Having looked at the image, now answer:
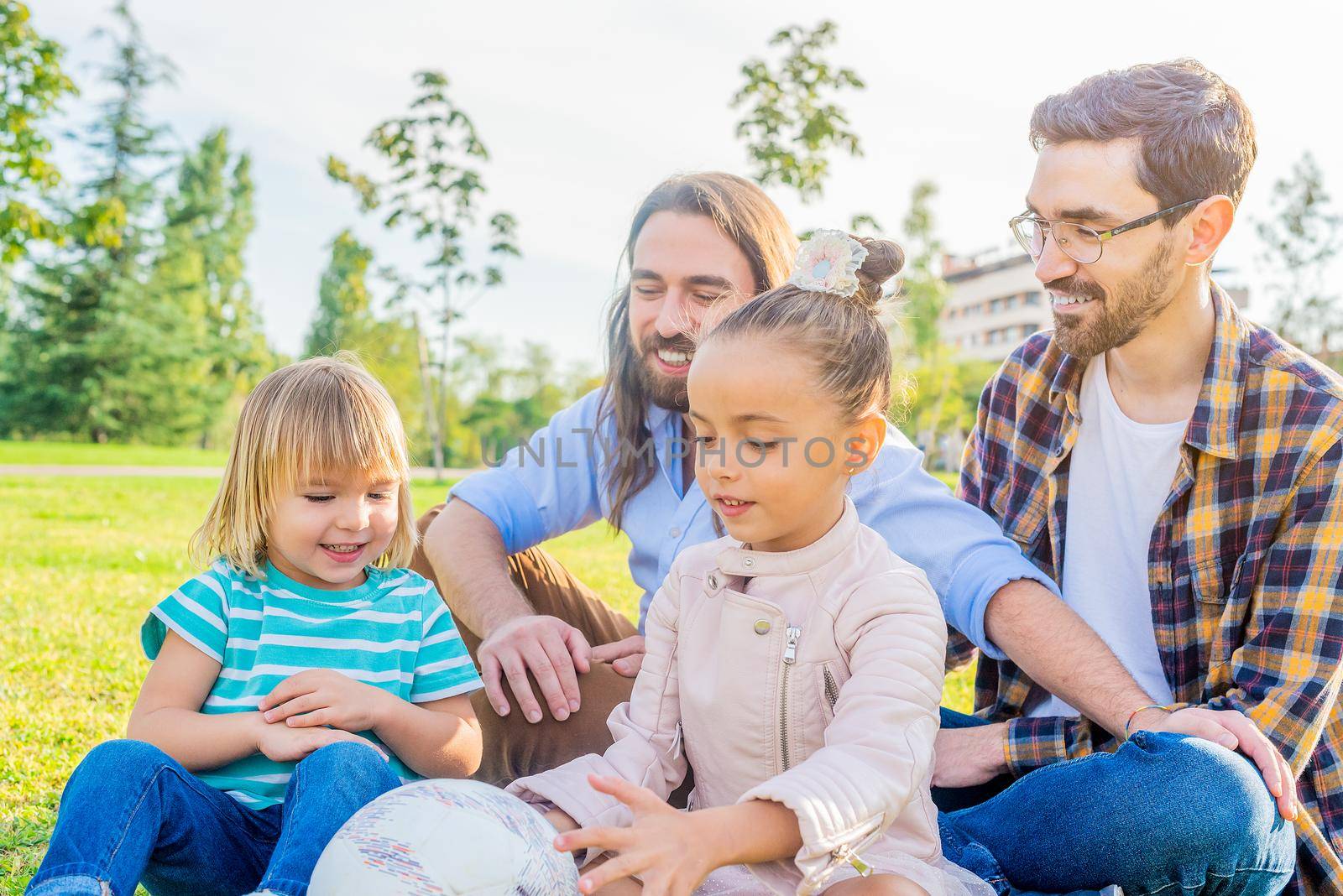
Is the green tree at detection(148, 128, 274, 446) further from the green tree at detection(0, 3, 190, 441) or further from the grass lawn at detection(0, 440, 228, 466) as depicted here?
the grass lawn at detection(0, 440, 228, 466)

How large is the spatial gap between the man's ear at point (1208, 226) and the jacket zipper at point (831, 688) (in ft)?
6.27

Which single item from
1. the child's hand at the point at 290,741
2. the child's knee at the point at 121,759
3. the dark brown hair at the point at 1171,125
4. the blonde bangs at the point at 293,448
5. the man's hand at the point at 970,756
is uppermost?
the dark brown hair at the point at 1171,125

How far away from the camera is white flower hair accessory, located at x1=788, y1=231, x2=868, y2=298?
2451mm

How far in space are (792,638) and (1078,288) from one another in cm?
171

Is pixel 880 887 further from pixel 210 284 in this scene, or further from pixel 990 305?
pixel 990 305

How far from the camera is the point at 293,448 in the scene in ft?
8.61

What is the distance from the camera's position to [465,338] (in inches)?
674

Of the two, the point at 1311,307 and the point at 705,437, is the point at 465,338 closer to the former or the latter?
the point at 705,437

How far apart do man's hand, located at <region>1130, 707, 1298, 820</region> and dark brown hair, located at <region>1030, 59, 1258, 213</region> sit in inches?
60.5

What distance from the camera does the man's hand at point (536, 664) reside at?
305 centimetres

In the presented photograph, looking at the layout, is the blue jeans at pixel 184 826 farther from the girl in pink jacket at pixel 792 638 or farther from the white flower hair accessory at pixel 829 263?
the white flower hair accessory at pixel 829 263

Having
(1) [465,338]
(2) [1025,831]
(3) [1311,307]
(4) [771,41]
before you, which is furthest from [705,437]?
(3) [1311,307]

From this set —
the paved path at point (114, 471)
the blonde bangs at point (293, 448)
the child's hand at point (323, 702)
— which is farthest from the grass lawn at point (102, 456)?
the child's hand at point (323, 702)

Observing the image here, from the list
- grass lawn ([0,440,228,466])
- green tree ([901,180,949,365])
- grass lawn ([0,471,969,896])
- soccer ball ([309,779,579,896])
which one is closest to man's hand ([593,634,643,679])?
grass lawn ([0,471,969,896])
